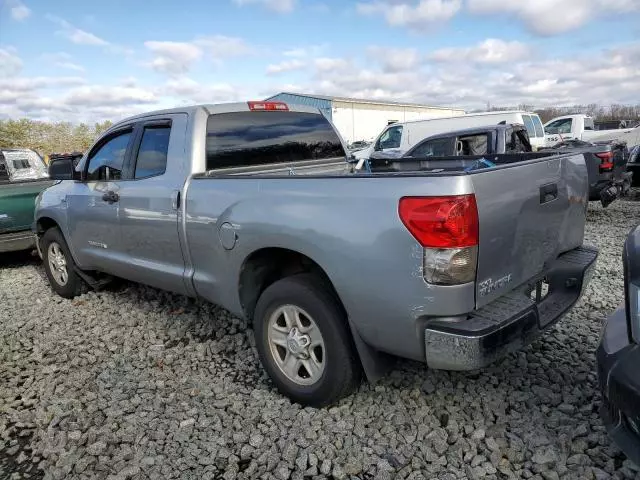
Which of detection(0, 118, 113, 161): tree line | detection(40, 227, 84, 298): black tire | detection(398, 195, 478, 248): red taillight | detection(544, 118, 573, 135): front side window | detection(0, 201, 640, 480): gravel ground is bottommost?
detection(0, 201, 640, 480): gravel ground

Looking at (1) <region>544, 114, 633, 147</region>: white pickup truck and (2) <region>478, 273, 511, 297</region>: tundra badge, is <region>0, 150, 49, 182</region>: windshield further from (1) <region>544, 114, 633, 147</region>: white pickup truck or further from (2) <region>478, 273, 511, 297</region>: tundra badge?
(1) <region>544, 114, 633, 147</region>: white pickup truck

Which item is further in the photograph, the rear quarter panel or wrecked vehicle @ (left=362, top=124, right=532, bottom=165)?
wrecked vehicle @ (left=362, top=124, right=532, bottom=165)

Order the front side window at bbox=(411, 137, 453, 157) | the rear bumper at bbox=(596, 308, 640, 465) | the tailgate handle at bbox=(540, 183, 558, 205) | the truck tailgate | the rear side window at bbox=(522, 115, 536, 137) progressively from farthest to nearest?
1. the rear side window at bbox=(522, 115, 536, 137)
2. the front side window at bbox=(411, 137, 453, 157)
3. the tailgate handle at bbox=(540, 183, 558, 205)
4. the truck tailgate
5. the rear bumper at bbox=(596, 308, 640, 465)

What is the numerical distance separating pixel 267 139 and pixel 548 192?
2116 millimetres

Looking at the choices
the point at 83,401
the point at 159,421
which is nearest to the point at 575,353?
the point at 159,421

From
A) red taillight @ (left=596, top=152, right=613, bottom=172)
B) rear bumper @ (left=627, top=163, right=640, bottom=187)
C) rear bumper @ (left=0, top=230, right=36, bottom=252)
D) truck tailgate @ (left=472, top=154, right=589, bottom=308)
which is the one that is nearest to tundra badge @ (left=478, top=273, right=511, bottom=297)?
truck tailgate @ (left=472, top=154, right=589, bottom=308)

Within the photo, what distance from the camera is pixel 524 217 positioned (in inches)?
95.3

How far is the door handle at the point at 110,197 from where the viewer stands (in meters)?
3.96

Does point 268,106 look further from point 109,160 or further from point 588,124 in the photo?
point 588,124

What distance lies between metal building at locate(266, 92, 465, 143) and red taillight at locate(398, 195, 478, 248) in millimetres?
30512

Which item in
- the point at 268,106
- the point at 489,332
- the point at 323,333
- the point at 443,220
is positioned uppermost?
the point at 268,106

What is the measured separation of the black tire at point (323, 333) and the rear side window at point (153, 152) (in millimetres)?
1458

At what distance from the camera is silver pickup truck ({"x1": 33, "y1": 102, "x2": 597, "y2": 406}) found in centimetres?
215

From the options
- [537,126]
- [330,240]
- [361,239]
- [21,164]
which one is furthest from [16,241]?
[537,126]
